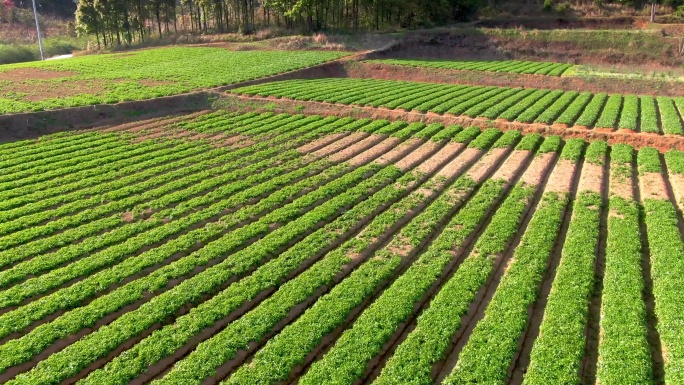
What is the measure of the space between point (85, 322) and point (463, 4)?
75.1 m

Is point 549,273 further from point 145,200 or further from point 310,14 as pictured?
point 310,14

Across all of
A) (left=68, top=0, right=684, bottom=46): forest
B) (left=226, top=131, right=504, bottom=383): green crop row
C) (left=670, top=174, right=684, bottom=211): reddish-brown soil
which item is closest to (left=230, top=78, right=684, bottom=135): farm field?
(left=670, top=174, right=684, bottom=211): reddish-brown soil

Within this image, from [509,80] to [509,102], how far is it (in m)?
11.9

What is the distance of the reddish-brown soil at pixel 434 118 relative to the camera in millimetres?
25578

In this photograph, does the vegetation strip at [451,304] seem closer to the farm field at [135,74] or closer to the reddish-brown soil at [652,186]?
the reddish-brown soil at [652,186]

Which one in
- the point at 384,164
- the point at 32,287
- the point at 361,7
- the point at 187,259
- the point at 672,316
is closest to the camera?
the point at 672,316

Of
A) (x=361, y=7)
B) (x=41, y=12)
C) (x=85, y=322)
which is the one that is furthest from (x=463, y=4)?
(x=41, y=12)

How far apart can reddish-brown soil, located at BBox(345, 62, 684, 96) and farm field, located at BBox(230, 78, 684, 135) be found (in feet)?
9.65

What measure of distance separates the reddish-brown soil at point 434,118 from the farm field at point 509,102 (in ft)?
2.74

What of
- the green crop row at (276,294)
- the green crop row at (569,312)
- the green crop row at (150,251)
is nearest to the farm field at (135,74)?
the green crop row at (150,251)

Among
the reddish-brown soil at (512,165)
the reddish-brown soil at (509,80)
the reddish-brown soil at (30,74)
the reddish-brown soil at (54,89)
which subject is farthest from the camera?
the reddish-brown soil at (30,74)

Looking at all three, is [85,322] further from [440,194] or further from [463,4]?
[463,4]

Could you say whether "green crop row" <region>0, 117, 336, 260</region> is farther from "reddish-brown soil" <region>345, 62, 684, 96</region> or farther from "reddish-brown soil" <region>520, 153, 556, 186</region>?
"reddish-brown soil" <region>345, 62, 684, 96</region>

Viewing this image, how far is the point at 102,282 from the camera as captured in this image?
1365cm
